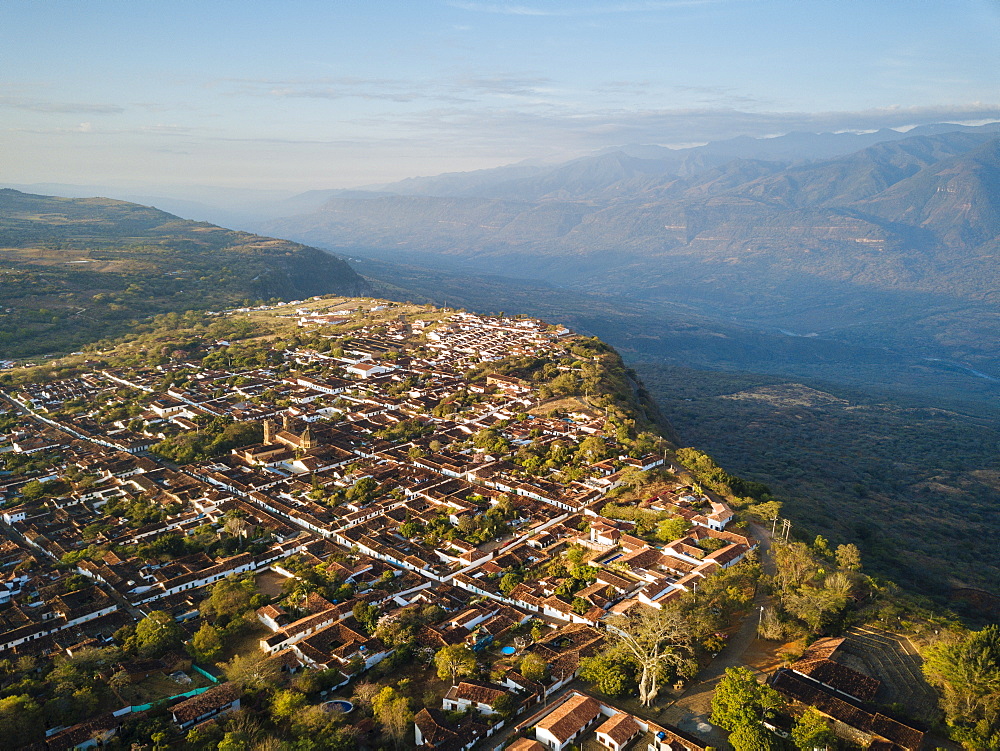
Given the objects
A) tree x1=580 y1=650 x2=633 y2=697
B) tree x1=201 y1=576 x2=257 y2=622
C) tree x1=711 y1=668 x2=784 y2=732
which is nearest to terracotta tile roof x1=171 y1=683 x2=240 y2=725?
tree x1=201 y1=576 x2=257 y2=622

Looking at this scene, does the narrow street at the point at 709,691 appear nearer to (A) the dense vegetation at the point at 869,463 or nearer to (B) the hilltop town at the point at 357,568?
(B) the hilltop town at the point at 357,568

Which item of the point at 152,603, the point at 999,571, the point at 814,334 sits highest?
the point at 152,603

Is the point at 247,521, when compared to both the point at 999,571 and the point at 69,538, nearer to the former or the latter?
the point at 69,538

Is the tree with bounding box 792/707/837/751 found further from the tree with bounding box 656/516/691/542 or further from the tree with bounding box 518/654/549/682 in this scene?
the tree with bounding box 656/516/691/542

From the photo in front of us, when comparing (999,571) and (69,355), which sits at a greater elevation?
(69,355)

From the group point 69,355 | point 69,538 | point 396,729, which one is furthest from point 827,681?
point 69,355

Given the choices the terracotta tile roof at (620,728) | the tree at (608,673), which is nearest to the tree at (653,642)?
the tree at (608,673)
